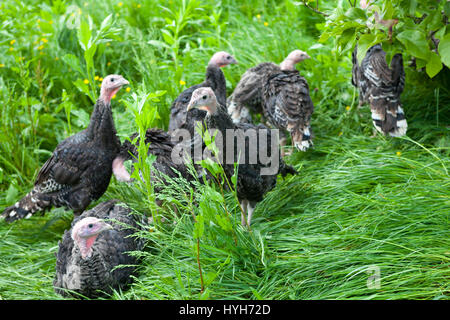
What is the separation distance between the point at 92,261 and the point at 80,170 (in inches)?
44.5

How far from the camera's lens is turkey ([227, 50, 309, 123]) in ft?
17.3

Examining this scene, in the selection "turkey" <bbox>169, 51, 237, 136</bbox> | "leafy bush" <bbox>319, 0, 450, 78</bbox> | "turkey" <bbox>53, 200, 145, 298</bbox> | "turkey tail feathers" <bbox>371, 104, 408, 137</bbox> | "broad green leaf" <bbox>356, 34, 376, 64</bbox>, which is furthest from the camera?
"turkey" <bbox>169, 51, 237, 136</bbox>

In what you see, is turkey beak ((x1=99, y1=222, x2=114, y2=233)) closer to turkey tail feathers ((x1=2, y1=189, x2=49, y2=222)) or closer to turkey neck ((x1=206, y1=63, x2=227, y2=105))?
turkey tail feathers ((x1=2, y1=189, x2=49, y2=222))

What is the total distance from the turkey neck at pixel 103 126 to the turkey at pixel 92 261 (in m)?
0.97

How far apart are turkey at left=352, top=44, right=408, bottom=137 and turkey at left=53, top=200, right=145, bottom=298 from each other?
240 cm

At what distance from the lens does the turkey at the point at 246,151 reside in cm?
375

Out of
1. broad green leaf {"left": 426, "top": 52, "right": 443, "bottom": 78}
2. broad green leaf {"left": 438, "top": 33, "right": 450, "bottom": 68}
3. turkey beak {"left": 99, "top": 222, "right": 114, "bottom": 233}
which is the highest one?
broad green leaf {"left": 438, "top": 33, "right": 450, "bottom": 68}

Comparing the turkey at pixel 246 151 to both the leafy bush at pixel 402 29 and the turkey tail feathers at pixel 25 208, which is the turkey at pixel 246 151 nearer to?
the leafy bush at pixel 402 29

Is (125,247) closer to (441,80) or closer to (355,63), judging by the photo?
(355,63)

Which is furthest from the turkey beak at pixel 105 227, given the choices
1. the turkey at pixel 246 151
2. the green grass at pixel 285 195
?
the turkey at pixel 246 151

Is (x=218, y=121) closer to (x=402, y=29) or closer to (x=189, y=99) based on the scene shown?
(x=189, y=99)

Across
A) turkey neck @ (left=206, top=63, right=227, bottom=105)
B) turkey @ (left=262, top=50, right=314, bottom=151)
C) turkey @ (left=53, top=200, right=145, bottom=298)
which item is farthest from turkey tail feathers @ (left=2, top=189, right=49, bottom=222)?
turkey @ (left=262, top=50, right=314, bottom=151)

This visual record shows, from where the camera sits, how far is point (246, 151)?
3.82m

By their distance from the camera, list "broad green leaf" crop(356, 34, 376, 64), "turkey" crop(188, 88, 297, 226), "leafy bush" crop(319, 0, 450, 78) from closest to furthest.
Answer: "leafy bush" crop(319, 0, 450, 78)
"broad green leaf" crop(356, 34, 376, 64)
"turkey" crop(188, 88, 297, 226)
